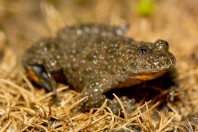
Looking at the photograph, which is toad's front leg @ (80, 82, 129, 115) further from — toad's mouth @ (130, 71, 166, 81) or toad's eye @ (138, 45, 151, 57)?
toad's eye @ (138, 45, 151, 57)

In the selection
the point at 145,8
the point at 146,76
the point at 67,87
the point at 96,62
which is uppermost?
the point at 145,8

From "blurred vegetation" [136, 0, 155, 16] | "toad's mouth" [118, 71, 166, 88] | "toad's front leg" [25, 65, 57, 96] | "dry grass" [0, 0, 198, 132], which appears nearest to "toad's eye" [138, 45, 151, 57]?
"toad's mouth" [118, 71, 166, 88]

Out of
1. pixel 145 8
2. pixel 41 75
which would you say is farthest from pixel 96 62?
pixel 145 8

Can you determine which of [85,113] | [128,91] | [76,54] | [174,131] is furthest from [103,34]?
[174,131]

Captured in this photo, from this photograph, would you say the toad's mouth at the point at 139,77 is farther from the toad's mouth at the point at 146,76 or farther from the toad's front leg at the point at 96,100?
the toad's front leg at the point at 96,100

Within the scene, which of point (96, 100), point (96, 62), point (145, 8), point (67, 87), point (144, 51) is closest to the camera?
point (144, 51)

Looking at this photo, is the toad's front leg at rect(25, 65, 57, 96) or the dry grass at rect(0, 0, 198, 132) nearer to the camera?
the dry grass at rect(0, 0, 198, 132)

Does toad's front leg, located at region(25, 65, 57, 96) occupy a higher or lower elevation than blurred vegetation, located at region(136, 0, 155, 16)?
lower

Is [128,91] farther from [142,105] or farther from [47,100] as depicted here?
[47,100]

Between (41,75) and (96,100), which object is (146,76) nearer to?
(96,100)
